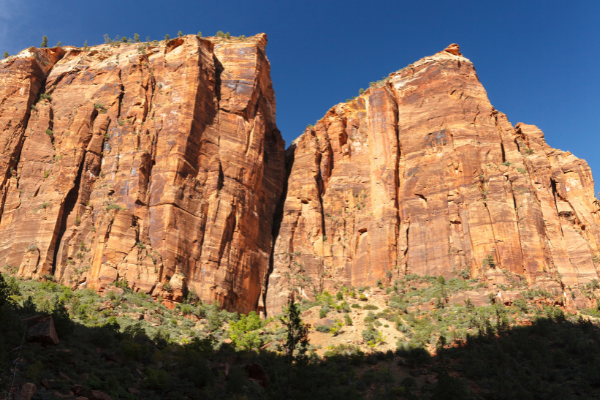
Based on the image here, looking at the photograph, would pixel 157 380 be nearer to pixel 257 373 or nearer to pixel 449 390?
pixel 257 373

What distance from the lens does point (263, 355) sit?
133 ft

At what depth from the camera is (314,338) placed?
45500 mm

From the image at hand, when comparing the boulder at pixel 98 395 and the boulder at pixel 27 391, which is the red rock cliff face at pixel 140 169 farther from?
the boulder at pixel 27 391

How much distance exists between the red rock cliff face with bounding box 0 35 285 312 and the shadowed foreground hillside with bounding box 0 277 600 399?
3.41 meters

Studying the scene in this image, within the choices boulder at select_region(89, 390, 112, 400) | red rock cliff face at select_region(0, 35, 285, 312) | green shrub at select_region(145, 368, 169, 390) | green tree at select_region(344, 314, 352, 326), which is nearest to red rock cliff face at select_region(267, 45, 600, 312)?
red rock cliff face at select_region(0, 35, 285, 312)

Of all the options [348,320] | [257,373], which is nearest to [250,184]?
[348,320]

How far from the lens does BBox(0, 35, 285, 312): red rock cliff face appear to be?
154ft

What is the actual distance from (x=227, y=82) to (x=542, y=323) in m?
40.3

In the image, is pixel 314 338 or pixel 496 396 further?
pixel 314 338

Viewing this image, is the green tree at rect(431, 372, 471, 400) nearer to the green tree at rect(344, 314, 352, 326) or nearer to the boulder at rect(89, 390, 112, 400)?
the green tree at rect(344, 314, 352, 326)

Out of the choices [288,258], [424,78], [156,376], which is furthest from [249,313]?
[424,78]

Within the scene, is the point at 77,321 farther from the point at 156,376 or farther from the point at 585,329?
the point at 585,329

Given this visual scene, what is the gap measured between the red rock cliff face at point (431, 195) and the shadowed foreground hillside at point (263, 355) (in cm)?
599

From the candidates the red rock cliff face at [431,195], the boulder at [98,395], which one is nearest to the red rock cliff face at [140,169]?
the red rock cliff face at [431,195]
